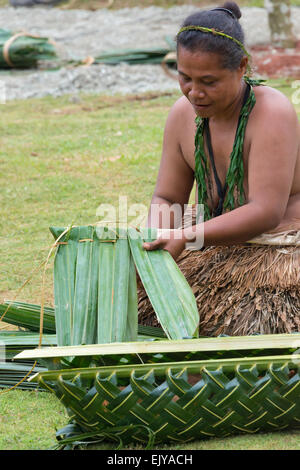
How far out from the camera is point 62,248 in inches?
110

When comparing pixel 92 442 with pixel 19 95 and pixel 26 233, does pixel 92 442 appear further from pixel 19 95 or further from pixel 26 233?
pixel 19 95

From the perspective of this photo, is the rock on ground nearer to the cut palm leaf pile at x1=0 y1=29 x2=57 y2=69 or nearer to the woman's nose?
the cut palm leaf pile at x1=0 y1=29 x2=57 y2=69

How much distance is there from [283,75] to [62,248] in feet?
24.7

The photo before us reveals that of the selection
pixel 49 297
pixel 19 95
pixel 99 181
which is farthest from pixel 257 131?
pixel 19 95

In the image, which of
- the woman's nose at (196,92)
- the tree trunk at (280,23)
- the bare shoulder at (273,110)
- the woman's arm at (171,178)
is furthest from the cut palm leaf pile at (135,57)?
the woman's nose at (196,92)

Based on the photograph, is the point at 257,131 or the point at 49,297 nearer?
the point at 257,131

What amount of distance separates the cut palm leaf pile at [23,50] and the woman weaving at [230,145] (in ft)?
26.0

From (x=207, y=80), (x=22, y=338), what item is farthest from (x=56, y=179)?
(x=207, y=80)

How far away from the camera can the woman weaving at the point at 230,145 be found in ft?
8.87

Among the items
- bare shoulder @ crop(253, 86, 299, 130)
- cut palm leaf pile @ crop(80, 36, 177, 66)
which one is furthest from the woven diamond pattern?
cut palm leaf pile @ crop(80, 36, 177, 66)

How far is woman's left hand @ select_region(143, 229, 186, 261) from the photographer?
277 centimetres

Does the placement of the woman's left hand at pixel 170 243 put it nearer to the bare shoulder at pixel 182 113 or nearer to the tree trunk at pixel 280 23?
the bare shoulder at pixel 182 113

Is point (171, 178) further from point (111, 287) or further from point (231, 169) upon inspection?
point (111, 287)

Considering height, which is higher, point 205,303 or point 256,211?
point 256,211
